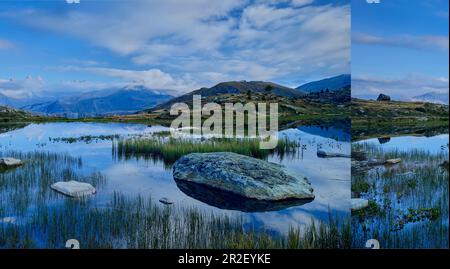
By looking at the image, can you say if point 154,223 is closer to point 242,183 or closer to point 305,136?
point 242,183

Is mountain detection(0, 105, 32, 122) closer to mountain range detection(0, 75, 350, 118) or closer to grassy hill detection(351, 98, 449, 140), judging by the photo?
mountain range detection(0, 75, 350, 118)

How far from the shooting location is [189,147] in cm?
602

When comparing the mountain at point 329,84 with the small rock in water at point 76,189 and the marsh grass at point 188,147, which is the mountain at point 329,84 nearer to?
the marsh grass at point 188,147

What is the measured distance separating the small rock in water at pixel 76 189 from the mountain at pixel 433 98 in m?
5.06

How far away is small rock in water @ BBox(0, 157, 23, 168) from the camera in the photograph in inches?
226

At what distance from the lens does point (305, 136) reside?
623 centimetres

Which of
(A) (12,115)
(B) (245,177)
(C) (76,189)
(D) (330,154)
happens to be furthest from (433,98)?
(A) (12,115)

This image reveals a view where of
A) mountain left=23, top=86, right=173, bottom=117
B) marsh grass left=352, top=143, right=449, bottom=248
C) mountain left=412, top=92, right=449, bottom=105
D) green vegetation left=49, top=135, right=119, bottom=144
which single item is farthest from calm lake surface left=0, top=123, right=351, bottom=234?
mountain left=412, top=92, right=449, bottom=105

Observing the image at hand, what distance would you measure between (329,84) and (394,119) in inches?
64.2
